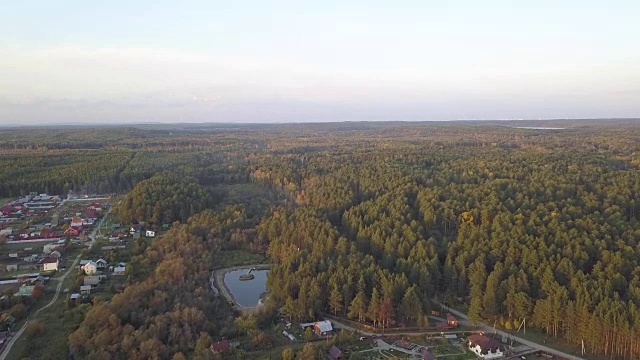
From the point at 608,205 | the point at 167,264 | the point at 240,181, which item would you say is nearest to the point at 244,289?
the point at 167,264

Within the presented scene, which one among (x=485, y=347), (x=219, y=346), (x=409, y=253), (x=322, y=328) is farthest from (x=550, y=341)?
(x=219, y=346)

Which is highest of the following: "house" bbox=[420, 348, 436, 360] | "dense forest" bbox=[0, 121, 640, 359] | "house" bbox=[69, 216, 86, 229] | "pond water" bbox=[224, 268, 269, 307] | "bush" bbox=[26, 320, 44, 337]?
"dense forest" bbox=[0, 121, 640, 359]

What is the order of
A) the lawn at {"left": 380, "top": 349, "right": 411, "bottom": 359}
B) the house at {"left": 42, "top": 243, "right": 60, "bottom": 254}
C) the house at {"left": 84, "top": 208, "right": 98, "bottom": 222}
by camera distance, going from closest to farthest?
the lawn at {"left": 380, "top": 349, "right": 411, "bottom": 359} → the house at {"left": 42, "top": 243, "right": 60, "bottom": 254} → the house at {"left": 84, "top": 208, "right": 98, "bottom": 222}

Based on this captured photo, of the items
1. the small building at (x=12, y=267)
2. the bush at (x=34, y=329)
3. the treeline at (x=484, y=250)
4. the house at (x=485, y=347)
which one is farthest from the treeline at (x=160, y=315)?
the house at (x=485, y=347)

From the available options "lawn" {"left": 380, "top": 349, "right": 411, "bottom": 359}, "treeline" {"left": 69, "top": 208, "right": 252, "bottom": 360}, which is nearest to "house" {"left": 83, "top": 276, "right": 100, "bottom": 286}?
"treeline" {"left": 69, "top": 208, "right": 252, "bottom": 360}

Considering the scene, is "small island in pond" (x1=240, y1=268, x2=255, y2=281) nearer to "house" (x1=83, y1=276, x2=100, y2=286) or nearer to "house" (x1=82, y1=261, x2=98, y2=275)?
"house" (x1=83, y1=276, x2=100, y2=286)

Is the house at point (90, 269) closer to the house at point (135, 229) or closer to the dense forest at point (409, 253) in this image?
the dense forest at point (409, 253)
